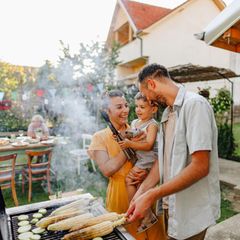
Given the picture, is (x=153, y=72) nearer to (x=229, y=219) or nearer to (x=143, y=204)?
(x=143, y=204)

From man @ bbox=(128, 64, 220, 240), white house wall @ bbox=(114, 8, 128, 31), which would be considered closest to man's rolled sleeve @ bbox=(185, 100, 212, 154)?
man @ bbox=(128, 64, 220, 240)

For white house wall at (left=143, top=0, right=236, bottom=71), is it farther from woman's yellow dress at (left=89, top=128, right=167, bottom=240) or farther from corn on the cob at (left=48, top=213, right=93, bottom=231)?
corn on the cob at (left=48, top=213, right=93, bottom=231)

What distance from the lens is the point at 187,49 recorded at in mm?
16984

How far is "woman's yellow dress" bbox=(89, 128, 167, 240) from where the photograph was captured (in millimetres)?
2361

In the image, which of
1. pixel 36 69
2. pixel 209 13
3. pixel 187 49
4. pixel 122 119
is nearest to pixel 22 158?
pixel 122 119

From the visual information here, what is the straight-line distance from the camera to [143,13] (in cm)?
1842

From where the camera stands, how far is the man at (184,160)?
1.63 m

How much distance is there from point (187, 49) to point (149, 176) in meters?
16.2

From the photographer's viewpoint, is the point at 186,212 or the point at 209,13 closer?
the point at 186,212

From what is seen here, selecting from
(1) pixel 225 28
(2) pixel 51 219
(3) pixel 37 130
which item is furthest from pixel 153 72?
(3) pixel 37 130

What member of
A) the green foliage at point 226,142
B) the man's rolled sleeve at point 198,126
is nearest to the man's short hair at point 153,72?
the man's rolled sleeve at point 198,126

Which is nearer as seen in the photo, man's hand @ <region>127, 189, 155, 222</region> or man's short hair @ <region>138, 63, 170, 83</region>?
man's hand @ <region>127, 189, 155, 222</region>

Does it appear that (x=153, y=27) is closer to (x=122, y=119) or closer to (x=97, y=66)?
(x=97, y=66)

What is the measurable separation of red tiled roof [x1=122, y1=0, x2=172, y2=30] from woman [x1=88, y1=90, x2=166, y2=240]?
50.3 feet
